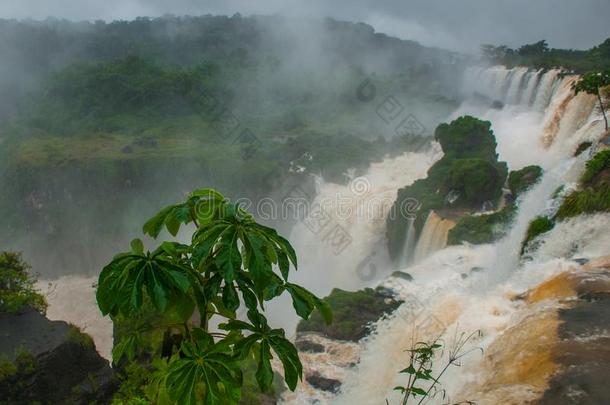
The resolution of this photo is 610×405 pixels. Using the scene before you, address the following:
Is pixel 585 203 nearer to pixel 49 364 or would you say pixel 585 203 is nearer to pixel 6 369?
pixel 49 364

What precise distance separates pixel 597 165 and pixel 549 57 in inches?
928

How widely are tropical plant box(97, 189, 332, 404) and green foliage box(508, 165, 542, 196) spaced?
1479cm

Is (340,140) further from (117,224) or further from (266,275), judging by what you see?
(266,275)

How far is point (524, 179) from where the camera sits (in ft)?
51.4

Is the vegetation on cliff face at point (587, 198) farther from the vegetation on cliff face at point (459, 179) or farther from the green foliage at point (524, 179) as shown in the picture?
the green foliage at point (524, 179)

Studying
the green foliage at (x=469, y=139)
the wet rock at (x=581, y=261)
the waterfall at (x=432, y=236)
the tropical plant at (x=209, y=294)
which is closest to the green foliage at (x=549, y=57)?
the green foliage at (x=469, y=139)

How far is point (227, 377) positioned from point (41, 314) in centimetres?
709

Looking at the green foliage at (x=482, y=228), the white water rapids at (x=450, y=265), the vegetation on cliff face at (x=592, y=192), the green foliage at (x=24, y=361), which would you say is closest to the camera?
the green foliage at (x=24, y=361)

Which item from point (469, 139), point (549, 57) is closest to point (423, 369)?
point (469, 139)

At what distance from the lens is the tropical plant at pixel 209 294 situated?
201 cm

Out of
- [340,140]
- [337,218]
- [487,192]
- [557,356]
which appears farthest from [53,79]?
[557,356]

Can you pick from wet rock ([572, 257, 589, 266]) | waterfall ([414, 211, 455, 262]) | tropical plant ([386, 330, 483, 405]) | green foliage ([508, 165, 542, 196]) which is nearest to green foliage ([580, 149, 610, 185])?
wet rock ([572, 257, 589, 266])

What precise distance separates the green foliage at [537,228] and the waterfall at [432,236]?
13.1 ft

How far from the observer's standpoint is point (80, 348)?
24.7 ft
